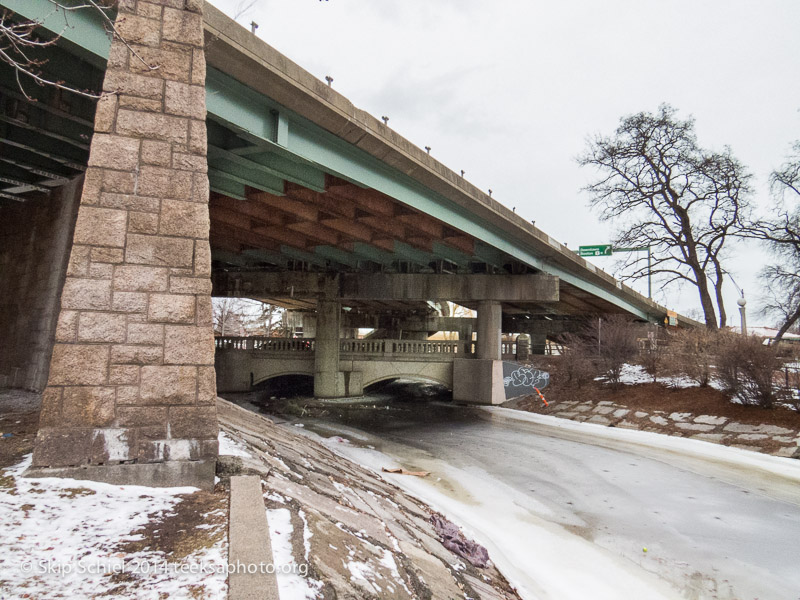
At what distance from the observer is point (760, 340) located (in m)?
13.2

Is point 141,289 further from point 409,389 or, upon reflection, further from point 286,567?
point 409,389

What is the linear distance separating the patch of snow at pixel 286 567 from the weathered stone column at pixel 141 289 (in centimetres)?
114

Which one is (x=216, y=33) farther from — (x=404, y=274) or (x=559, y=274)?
(x=559, y=274)

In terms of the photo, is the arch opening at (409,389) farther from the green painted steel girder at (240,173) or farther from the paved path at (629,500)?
the green painted steel girder at (240,173)

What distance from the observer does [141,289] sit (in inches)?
169

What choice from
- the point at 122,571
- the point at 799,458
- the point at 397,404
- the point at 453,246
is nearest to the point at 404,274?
the point at 453,246

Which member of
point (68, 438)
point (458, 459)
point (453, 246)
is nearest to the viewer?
point (68, 438)

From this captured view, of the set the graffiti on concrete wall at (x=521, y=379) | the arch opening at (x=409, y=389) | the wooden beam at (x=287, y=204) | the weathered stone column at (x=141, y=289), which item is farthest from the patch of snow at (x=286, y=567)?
the arch opening at (x=409, y=389)

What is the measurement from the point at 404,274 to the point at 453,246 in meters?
4.58

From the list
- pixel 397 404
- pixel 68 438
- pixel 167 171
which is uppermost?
pixel 167 171

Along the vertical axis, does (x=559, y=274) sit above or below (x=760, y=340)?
above

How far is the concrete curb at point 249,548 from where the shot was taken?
2590mm

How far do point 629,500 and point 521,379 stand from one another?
13480mm

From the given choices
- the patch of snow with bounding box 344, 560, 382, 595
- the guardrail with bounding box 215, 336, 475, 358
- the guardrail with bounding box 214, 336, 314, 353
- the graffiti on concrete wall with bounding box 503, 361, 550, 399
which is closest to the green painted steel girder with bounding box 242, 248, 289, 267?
the guardrail with bounding box 214, 336, 314, 353
